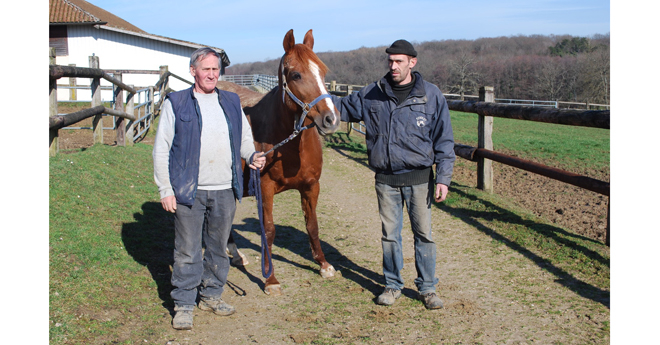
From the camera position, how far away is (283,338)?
315cm

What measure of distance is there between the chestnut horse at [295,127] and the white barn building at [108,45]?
21.1 metres

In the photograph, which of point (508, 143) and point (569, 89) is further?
point (569, 89)

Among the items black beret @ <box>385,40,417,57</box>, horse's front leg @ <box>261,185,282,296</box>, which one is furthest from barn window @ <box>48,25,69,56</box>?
black beret @ <box>385,40,417,57</box>

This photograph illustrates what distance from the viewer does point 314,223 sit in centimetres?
447

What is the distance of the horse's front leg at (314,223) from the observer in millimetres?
4309

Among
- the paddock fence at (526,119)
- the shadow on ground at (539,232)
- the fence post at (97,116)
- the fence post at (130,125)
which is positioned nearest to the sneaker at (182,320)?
the shadow on ground at (539,232)

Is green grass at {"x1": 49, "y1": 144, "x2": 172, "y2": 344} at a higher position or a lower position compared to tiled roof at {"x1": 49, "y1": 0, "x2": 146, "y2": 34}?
lower

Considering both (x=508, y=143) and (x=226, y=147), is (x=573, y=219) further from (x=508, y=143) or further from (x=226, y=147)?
(x=508, y=143)

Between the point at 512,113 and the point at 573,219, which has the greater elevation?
the point at 512,113

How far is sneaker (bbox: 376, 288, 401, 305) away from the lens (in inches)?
143

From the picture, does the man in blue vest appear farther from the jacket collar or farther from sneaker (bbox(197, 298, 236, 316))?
the jacket collar

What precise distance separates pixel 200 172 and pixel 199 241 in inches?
19.4

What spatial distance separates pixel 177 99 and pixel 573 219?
4.85 metres
